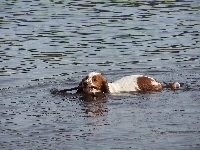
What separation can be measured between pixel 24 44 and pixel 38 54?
5.14 ft

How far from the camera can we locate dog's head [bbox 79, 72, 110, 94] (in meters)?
17.7

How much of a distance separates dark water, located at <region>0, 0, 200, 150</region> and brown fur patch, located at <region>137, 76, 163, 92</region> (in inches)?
10.5

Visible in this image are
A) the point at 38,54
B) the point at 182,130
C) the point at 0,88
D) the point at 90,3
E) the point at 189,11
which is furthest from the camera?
the point at 90,3

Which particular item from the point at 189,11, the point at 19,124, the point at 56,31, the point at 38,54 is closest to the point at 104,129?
the point at 19,124

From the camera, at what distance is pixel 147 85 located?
59.1 ft

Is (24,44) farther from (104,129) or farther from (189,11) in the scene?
(104,129)

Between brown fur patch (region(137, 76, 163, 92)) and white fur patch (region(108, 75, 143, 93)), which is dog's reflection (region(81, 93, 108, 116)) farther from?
brown fur patch (region(137, 76, 163, 92))

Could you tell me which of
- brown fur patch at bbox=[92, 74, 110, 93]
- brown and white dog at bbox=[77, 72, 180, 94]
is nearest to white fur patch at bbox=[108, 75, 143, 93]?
brown and white dog at bbox=[77, 72, 180, 94]

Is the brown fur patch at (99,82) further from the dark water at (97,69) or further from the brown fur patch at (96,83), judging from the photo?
the dark water at (97,69)

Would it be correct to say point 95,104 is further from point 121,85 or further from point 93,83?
point 121,85

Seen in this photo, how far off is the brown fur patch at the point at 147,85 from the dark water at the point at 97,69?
0.27 m

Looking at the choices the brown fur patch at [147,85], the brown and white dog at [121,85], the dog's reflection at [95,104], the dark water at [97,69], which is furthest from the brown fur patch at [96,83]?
the brown fur patch at [147,85]

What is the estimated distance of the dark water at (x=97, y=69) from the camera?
555 inches

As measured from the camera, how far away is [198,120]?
14.9 meters
